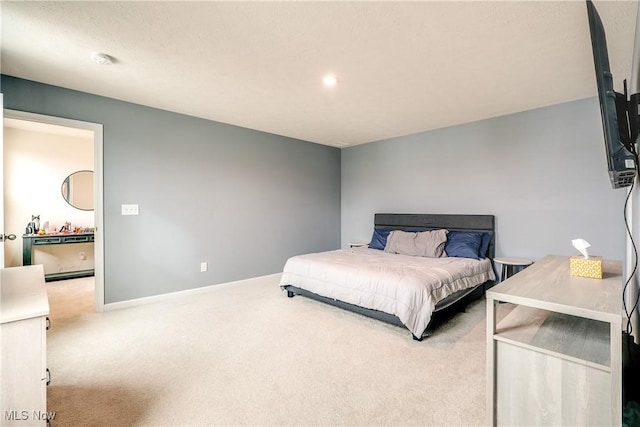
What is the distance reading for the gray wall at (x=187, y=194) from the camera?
10.8 feet

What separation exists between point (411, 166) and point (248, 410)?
4199 mm

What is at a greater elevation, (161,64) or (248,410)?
(161,64)

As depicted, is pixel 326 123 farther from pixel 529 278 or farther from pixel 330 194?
pixel 529 278

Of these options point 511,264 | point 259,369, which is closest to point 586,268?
point 511,264

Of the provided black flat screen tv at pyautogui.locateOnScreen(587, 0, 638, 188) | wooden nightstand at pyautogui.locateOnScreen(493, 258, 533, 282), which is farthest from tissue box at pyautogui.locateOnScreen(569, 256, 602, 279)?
wooden nightstand at pyautogui.locateOnScreen(493, 258, 533, 282)

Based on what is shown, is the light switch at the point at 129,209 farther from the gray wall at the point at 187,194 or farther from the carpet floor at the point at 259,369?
the carpet floor at the point at 259,369

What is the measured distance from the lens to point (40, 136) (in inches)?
186

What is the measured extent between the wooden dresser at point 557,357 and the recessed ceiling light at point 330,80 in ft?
7.43

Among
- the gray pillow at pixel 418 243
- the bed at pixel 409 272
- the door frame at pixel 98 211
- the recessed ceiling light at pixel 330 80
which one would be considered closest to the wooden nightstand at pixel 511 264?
the bed at pixel 409 272

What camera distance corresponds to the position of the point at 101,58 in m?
2.36

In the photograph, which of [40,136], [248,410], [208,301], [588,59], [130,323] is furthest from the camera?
[40,136]

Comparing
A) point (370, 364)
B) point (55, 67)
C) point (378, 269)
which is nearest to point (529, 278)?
point (370, 364)

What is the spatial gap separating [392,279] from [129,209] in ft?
10.5

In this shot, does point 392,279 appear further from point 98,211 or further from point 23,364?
point 98,211
